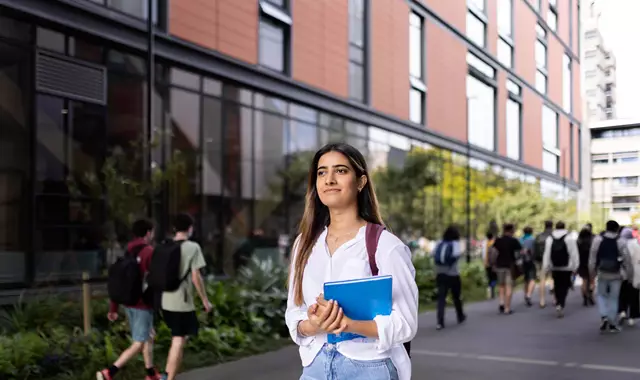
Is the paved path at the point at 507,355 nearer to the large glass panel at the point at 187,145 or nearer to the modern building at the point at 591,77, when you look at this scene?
the large glass panel at the point at 187,145

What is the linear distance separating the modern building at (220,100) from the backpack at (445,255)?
5067 mm

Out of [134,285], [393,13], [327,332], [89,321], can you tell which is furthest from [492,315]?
[393,13]

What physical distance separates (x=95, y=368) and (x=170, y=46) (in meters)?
11.2

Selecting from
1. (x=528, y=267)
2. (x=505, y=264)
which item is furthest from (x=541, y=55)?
(x=505, y=264)

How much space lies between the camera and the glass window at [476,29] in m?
32.3

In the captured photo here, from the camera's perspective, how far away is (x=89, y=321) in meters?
8.95

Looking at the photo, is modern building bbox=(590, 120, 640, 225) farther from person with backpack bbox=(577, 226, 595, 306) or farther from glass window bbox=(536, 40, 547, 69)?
glass window bbox=(536, 40, 547, 69)

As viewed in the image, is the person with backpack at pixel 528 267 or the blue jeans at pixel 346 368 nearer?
the blue jeans at pixel 346 368

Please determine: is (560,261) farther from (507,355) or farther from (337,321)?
(337,321)

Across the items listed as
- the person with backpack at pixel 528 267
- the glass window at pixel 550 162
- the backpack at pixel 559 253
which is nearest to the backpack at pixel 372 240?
the backpack at pixel 559 253

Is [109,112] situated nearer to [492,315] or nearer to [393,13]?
[492,315]

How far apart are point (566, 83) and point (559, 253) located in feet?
103

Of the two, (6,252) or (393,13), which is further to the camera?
(393,13)

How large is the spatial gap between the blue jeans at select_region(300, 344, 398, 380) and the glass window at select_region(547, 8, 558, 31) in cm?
3946
